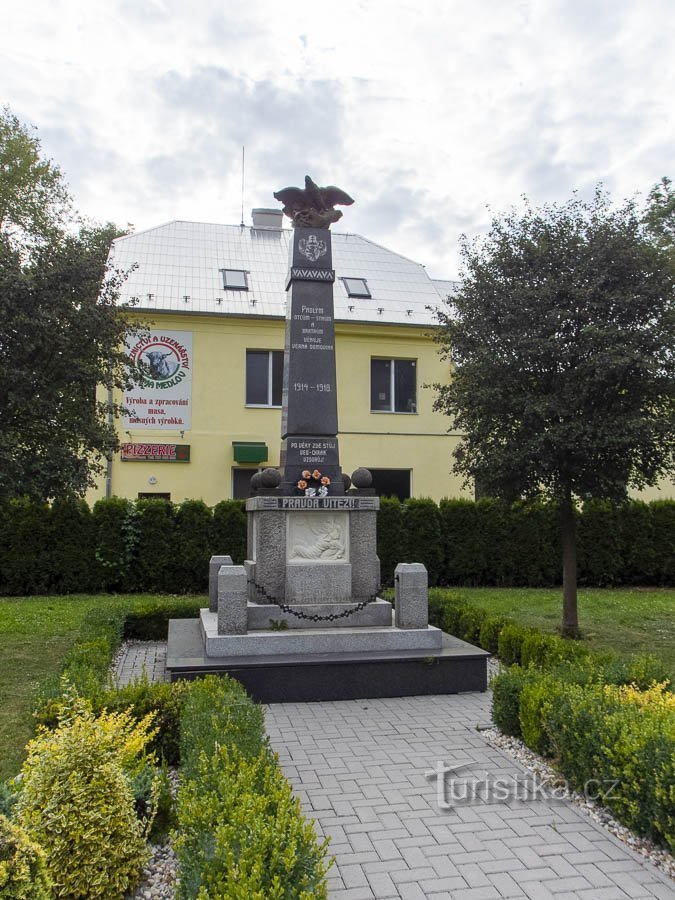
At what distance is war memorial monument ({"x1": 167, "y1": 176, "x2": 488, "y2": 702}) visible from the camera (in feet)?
25.0

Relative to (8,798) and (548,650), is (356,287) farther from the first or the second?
(8,798)

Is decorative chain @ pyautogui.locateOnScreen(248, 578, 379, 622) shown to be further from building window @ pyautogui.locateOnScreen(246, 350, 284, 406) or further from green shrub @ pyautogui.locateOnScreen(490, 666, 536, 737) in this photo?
building window @ pyautogui.locateOnScreen(246, 350, 284, 406)

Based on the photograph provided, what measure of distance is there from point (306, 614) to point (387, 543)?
325 inches

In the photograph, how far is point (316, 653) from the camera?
7914mm

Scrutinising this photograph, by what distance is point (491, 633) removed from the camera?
9.39m

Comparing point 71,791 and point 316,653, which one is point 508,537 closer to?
point 316,653

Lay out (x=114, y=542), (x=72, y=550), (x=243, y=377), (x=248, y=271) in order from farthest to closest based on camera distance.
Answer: (x=248, y=271) < (x=243, y=377) < (x=114, y=542) < (x=72, y=550)

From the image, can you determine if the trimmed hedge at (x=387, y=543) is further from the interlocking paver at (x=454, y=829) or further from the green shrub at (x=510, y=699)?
the interlocking paver at (x=454, y=829)

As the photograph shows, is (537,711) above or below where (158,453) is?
below

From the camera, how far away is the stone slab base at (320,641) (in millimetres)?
7673

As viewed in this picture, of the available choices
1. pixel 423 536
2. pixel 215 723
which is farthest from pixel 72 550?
pixel 215 723

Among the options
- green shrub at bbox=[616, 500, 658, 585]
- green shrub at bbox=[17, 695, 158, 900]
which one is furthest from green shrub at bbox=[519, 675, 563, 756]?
green shrub at bbox=[616, 500, 658, 585]

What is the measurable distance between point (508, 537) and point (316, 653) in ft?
33.0

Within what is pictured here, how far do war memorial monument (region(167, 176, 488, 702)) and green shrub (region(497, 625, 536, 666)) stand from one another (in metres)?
0.55
